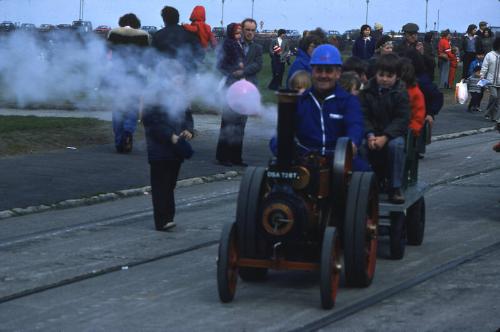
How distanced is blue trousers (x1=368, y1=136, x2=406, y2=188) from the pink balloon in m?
2.22

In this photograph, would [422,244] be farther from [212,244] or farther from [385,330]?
[385,330]

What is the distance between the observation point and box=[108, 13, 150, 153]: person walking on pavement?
1400 centimetres

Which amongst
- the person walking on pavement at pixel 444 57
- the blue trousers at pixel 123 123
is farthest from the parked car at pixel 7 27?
the person walking on pavement at pixel 444 57

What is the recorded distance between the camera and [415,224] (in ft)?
35.0

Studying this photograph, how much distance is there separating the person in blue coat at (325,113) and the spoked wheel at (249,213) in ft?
2.04

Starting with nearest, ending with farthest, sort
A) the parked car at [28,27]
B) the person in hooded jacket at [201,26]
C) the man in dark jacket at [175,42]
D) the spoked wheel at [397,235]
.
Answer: the spoked wheel at [397,235] < the parked car at [28,27] < the man in dark jacket at [175,42] < the person in hooded jacket at [201,26]

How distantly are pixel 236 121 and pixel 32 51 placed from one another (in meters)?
3.50

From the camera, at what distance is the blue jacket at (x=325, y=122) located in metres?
9.00

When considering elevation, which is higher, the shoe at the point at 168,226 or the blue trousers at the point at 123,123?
the blue trousers at the point at 123,123

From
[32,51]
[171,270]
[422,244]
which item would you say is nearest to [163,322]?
[171,270]

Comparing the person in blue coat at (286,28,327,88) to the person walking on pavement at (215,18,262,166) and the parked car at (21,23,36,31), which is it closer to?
the person walking on pavement at (215,18,262,166)

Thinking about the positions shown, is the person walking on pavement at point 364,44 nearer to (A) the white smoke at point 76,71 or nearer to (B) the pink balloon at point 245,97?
(A) the white smoke at point 76,71

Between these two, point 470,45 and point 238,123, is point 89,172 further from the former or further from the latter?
point 470,45

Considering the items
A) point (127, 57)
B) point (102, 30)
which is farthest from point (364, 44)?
point (127, 57)
